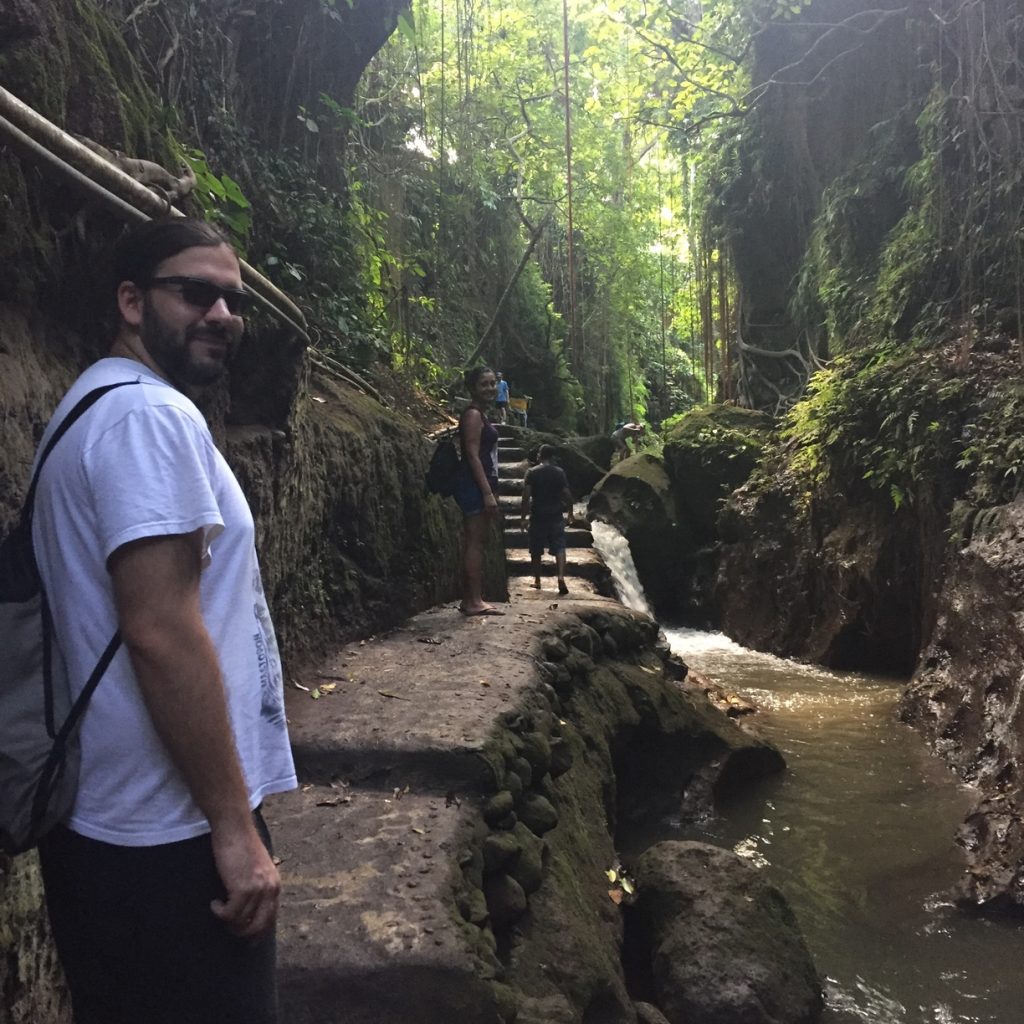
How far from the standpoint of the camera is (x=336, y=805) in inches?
126

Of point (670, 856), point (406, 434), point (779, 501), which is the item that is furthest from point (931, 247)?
point (670, 856)

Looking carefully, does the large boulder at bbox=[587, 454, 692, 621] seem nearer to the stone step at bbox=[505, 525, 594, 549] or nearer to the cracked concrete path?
the stone step at bbox=[505, 525, 594, 549]

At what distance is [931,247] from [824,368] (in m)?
2.44

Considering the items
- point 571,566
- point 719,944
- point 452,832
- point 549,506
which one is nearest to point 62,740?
point 452,832

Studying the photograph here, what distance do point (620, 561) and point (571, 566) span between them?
253 centimetres

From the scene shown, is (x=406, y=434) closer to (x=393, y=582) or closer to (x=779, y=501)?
(x=393, y=582)

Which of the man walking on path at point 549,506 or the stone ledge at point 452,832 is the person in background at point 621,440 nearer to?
the man walking on path at point 549,506

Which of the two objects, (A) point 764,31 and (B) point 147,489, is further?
(A) point 764,31

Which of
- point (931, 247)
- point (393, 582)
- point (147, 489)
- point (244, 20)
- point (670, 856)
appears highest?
point (244, 20)

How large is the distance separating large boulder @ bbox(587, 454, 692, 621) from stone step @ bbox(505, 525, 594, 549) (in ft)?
5.36

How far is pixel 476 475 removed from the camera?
566 cm

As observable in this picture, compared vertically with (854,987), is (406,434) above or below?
above

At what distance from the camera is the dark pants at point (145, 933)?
124 cm

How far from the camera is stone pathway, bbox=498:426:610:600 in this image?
30.1ft
